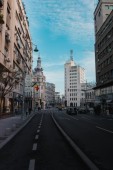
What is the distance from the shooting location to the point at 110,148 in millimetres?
10992

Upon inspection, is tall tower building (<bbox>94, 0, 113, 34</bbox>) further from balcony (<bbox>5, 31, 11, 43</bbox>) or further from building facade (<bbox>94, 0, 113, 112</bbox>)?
balcony (<bbox>5, 31, 11, 43</bbox>)

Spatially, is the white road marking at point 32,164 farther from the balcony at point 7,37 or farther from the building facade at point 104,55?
the building facade at point 104,55

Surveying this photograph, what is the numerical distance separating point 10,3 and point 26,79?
778 inches

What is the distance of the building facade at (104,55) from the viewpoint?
66312mm

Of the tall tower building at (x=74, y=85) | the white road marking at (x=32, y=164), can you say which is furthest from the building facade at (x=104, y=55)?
the tall tower building at (x=74, y=85)

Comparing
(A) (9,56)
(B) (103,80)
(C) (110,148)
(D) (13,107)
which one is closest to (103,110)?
(B) (103,80)

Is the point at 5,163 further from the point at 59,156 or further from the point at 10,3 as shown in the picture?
the point at 10,3

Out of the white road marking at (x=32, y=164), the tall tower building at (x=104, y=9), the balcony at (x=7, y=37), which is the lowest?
the white road marking at (x=32, y=164)

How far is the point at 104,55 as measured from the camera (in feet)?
242

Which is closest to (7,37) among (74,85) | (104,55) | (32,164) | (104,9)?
(104,55)

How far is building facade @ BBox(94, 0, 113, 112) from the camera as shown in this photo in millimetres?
66312

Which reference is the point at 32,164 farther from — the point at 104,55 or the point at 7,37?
the point at 104,55

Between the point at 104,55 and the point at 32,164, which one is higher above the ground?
the point at 104,55

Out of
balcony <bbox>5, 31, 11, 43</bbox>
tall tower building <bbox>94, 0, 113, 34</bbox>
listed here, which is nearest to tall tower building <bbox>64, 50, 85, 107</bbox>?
tall tower building <bbox>94, 0, 113, 34</bbox>
